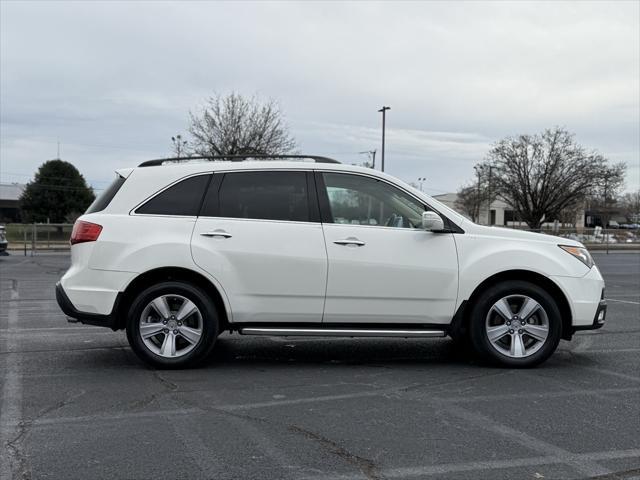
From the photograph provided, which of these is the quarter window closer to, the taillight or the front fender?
the taillight

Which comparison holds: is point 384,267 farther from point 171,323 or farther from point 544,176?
point 544,176

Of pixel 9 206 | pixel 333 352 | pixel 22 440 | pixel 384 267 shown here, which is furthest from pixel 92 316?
pixel 9 206

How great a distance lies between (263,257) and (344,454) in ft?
7.32

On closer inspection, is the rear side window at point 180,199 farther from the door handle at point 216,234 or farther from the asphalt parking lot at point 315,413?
the asphalt parking lot at point 315,413

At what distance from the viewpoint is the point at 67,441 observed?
3863 mm

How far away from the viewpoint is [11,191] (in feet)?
282

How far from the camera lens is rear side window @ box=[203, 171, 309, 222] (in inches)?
225

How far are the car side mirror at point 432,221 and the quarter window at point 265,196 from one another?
105 cm

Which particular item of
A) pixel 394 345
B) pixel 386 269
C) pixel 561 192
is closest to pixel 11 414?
pixel 386 269

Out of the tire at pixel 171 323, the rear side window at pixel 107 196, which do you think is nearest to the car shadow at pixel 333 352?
the tire at pixel 171 323

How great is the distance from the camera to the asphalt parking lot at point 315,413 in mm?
3580

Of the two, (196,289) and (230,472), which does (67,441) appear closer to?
(230,472)

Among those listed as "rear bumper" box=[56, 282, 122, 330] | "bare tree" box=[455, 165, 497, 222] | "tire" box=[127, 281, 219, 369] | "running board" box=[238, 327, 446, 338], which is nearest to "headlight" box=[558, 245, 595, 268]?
"running board" box=[238, 327, 446, 338]

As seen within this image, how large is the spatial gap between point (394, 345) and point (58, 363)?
11.3 feet
